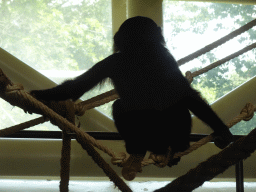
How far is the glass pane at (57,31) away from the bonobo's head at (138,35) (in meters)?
6.43

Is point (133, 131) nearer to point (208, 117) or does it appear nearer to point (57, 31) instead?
point (208, 117)

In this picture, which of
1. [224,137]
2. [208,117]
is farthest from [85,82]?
[224,137]

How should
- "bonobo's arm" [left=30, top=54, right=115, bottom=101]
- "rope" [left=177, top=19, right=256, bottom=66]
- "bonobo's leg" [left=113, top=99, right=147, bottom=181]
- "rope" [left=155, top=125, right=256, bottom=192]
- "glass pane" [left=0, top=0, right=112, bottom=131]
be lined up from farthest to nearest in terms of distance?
"glass pane" [left=0, top=0, right=112, bottom=131] → "rope" [left=177, top=19, right=256, bottom=66] → "bonobo's arm" [left=30, top=54, right=115, bottom=101] → "bonobo's leg" [left=113, top=99, right=147, bottom=181] → "rope" [left=155, top=125, right=256, bottom=192]

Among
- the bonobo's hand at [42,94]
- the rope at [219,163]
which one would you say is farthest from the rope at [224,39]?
the rope at [219,163]

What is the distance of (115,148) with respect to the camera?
278 cm

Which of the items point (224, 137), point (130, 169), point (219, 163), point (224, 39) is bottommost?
point (219, 163)

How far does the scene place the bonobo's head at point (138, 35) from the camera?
2.06 metres

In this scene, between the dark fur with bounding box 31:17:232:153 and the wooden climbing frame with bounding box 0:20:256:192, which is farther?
the dark fur with bounding box 31:17:232:153

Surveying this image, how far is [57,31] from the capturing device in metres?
8.88

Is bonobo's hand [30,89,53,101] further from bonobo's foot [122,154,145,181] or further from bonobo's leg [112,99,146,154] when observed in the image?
bonobo's foot [122,154,145,181]

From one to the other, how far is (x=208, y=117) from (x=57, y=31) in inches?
300

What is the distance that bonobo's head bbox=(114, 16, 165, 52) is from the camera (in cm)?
206

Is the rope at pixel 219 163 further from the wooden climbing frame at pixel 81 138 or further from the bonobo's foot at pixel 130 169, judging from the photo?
the bonobo's foot at pixel 130 169

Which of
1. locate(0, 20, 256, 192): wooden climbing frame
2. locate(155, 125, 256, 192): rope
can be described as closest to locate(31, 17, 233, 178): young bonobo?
locate(0, 20, 256, 192): wooden climbing frame
